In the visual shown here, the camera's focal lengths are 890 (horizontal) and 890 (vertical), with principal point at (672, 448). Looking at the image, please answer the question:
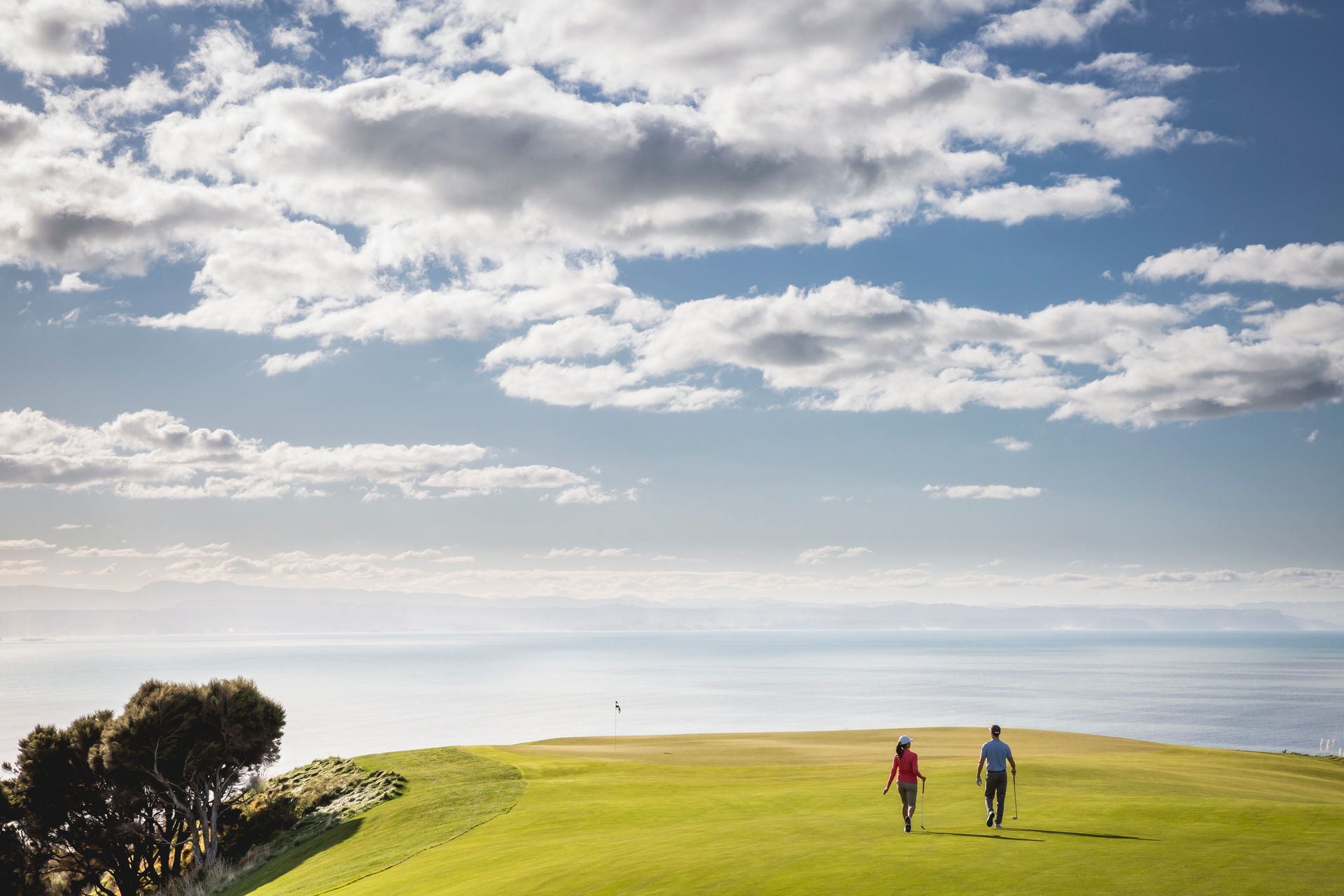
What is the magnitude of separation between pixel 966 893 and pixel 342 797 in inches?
1487

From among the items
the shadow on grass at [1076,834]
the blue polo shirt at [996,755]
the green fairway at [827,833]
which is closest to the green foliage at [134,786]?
the green fairway at [827,833]

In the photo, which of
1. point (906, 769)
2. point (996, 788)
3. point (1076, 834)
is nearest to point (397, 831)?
point (906, 769)

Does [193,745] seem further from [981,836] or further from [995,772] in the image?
[995,772]

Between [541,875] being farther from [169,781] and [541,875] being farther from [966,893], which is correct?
[169,781]

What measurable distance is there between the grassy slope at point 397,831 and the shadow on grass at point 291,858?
60mm

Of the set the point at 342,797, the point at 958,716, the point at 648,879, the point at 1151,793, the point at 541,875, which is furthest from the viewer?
the point at 958,716

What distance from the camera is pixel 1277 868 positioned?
1728 centimetres

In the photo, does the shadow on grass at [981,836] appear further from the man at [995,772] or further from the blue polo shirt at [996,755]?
the blue polo shirt at [996,755]

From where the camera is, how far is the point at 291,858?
39094 mm

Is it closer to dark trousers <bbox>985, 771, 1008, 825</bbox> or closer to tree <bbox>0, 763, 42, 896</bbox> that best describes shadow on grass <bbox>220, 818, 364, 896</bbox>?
tree <bbox>0, 763, 42, 896</bbox>

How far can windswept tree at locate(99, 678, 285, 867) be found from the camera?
149ft

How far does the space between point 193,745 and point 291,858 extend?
10.9 m

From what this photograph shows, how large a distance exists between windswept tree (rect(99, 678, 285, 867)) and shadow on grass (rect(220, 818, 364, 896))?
21.3 feet


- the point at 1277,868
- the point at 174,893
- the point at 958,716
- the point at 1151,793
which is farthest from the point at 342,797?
the point at 958,716
